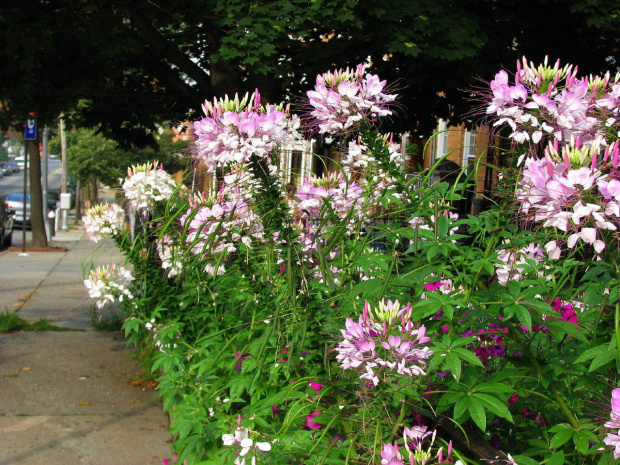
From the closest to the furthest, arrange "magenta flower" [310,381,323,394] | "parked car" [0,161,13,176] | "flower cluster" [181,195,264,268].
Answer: "magenta flower" [310,381,323,394] → "flower cluster" [181,195,264,268] → "parked car" [0,161,13,176]

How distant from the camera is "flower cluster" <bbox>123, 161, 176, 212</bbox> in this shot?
4094mm

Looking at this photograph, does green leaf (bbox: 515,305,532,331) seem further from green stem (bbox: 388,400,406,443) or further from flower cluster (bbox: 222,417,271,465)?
flower cluster (bbox: 222,417,271,465)

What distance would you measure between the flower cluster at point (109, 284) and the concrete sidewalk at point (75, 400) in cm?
10

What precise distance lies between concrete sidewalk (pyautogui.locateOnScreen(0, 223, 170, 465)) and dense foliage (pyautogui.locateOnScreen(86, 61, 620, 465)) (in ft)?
4.85

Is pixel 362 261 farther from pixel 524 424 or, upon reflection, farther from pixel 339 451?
pixel 524 424

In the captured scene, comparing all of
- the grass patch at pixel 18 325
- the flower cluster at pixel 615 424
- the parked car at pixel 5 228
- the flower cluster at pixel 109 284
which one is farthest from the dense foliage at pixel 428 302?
the parked car at pixel 5 228

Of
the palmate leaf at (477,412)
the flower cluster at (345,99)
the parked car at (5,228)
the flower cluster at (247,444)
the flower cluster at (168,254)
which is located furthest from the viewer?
the parked car at (5,228)

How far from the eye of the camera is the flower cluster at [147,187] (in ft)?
13.4

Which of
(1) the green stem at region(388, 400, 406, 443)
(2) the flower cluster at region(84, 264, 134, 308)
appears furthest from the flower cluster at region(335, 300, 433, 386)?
(2) the flower cluster at region(84, 264, 134, 308)

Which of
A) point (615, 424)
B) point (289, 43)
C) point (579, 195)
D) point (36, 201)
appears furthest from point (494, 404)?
point (36, 201)

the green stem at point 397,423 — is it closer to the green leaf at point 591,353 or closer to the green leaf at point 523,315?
the green leaf at point 523,315

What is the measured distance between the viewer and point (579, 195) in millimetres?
1659

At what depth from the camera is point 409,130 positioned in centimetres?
848

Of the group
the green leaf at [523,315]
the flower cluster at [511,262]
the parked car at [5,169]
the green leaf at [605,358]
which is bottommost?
the parked car at [5,169]
